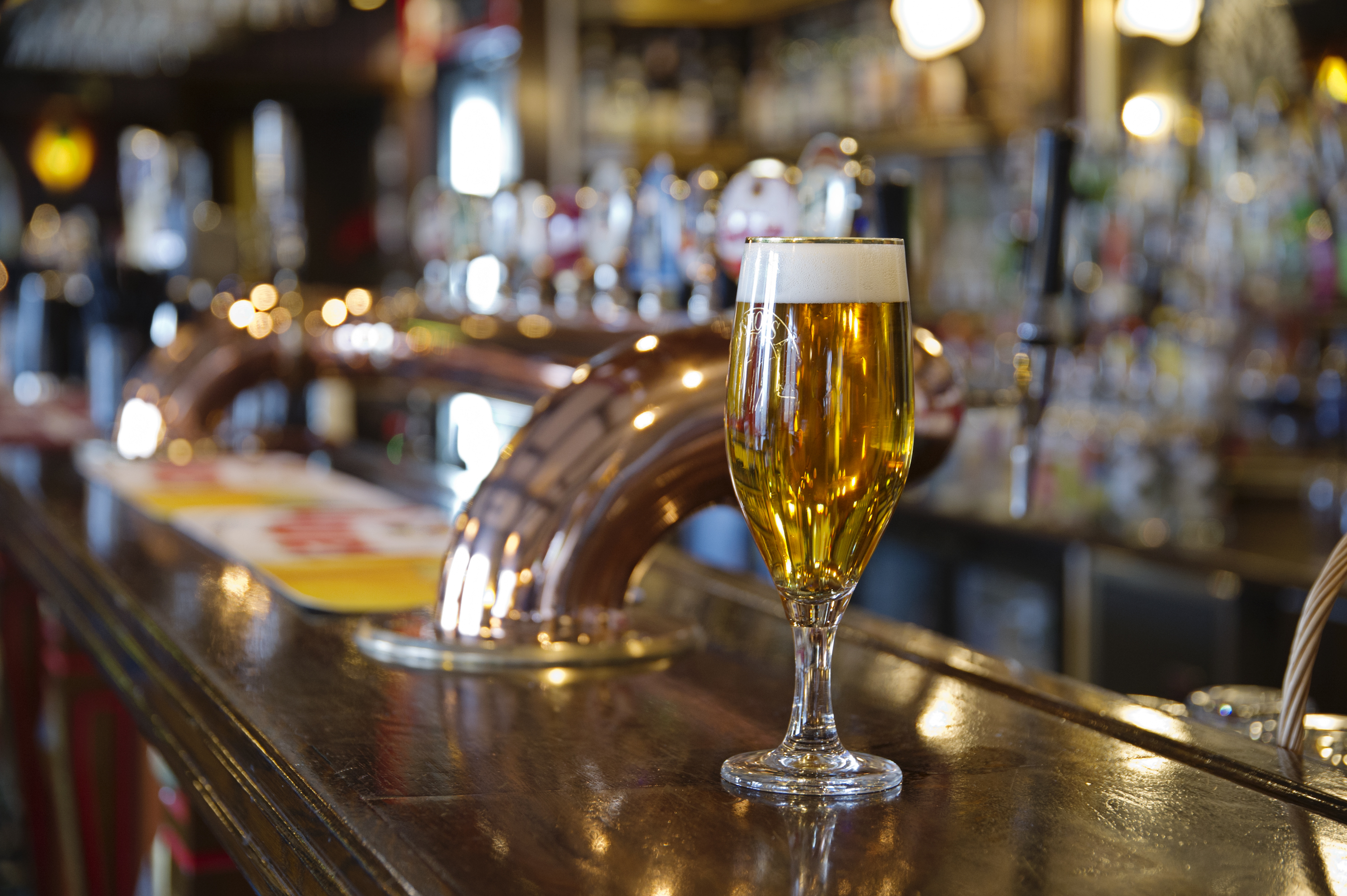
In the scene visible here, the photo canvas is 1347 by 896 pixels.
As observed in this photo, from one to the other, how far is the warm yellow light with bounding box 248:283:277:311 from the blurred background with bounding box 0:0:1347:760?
11 millimetres

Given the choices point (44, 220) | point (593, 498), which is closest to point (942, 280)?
point (593, 498)

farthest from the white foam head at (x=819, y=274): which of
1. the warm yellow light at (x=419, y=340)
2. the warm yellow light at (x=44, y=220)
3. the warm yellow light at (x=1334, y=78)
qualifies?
the warm yellow light at (x=44, y=220)

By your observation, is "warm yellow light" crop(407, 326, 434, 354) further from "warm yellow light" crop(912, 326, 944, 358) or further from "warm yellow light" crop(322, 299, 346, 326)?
"warm yellow light" crop(912, 326, 944, 358)

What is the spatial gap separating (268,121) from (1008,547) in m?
1.66

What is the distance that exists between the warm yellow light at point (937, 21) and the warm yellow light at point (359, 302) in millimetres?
1945

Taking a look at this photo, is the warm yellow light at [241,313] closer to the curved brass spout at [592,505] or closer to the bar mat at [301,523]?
the bar mat at [301,523]

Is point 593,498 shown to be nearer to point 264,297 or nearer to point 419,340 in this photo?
point 419,340

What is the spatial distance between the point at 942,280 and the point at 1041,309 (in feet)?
10.0

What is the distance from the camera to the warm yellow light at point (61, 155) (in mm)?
7730

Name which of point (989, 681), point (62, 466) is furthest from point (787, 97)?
point (989, 681)

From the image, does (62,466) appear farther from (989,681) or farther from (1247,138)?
(1247,138)

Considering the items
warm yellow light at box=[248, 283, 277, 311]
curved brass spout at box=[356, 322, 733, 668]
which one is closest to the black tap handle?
curved brass spout at box=[356, 322, 733, 668]

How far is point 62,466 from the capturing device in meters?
1.93

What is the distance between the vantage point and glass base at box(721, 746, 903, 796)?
0.61m
